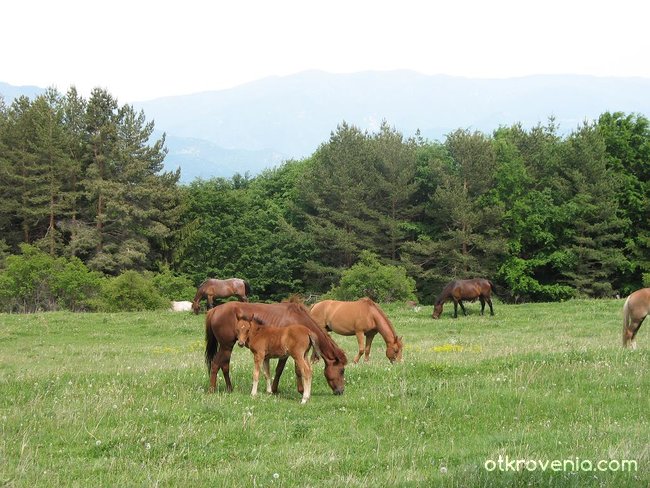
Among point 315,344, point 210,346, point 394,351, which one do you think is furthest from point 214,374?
point 394,351

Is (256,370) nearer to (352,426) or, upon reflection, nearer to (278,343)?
(278,343)

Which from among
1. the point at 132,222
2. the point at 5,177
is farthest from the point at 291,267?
the point at 5,177

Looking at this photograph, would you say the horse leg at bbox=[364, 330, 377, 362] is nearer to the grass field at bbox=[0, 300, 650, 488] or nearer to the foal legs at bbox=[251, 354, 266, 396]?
the grass field at bbox=[0, 300, 650, 488]

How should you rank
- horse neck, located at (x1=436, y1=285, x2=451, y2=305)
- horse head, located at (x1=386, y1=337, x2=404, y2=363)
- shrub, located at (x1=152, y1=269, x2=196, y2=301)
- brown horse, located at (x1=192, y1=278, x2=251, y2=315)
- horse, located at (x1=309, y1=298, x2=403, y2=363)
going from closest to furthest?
horse head, located at (x1=386, y1=337, x2=404, y2=363) < horse, located at (x1=309, y1=298, x2=403, y2=363) < horse neck, located at (x1=436, y1=285, x2=451, y2=305) < brown horse, located at (x1=192, y1=278, x2=251, y2=315) < shrub, located at (x1=152, y1=269, x2=196, y2=301)

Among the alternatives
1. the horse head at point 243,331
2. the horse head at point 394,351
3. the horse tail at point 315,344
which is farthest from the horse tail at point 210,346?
the horse head at point 394,351

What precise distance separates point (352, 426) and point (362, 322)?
7.30 m

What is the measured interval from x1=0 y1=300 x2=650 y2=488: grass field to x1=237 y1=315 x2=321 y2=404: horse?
0.55 m

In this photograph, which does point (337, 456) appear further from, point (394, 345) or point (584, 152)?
point (584, 152)

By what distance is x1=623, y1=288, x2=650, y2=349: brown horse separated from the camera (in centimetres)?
1603

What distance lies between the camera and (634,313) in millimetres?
16125

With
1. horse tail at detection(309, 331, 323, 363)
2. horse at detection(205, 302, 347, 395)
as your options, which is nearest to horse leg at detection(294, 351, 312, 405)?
horse tail at detection(309, 331, 323, 363)

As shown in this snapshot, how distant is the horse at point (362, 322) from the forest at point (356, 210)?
93.2 feet

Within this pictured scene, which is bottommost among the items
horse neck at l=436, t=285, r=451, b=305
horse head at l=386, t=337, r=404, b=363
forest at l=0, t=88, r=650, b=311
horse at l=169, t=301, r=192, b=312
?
horse at l=169, t=301, r=192, b=312

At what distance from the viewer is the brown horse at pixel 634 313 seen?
52.6 feet
